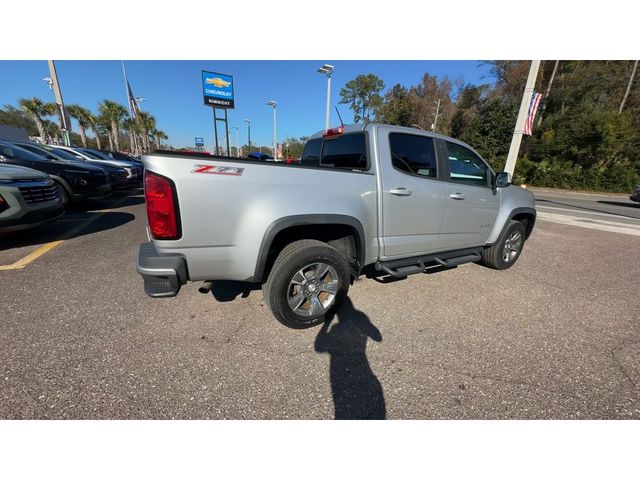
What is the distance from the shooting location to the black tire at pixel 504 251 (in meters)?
3.95

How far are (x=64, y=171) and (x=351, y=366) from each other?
783cm

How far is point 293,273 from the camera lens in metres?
2.36

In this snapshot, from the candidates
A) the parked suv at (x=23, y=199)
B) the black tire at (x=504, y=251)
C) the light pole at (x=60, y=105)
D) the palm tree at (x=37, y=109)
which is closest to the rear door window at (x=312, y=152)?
the black tire at (x=504, y=251)

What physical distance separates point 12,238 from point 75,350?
166 inches

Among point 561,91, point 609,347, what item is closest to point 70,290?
point 609,347

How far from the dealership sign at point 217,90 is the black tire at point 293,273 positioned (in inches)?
995

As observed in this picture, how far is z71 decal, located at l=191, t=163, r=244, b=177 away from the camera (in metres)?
1.94

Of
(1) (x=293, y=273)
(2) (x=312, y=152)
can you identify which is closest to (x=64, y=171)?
(2) (x=312, y=152)

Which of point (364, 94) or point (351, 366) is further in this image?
point (364, 94)

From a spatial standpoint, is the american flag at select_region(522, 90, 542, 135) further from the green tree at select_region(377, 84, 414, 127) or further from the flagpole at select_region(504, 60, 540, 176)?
A: the green tree at select_region(377, 84, 414, 127)

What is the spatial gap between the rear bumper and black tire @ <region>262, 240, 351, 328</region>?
27.6 inches

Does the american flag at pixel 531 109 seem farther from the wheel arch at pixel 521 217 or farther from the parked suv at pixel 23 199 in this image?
the parked suv at pixel 23 199

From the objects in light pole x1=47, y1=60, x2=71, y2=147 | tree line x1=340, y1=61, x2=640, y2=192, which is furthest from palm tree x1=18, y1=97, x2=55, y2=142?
tree line x1=340, y1=61, x2=640, y2=192

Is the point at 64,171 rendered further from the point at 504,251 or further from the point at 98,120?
the point at 98,120
